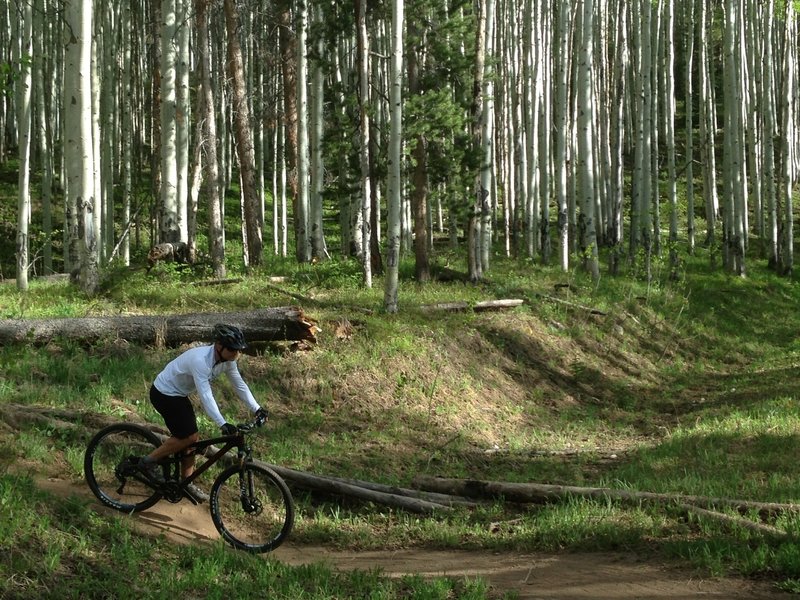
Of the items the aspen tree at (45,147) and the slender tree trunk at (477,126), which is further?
the aspen tree at (45,147)

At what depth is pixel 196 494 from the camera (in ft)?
23.1

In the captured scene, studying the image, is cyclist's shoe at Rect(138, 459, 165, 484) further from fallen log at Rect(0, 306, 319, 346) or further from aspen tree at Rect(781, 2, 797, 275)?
aspen tree at Rect(781, 2, 797, 275)

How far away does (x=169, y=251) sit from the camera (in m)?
15.6

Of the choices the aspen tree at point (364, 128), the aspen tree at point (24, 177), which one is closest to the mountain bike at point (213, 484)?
the aspen tree at point (364, 128)

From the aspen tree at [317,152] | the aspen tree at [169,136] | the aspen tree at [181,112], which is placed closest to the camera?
the aspen tree at [169,136]

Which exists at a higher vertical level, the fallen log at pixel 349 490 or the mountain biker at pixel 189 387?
the mountain biker at pixel 189 387

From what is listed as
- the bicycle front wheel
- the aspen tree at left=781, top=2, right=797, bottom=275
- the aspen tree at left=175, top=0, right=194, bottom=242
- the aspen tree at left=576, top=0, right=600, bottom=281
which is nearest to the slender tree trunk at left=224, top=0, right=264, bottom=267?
the aspen tree at left=175, top=0, right=194, bottom=242

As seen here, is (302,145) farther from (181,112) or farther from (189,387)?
(189,387)

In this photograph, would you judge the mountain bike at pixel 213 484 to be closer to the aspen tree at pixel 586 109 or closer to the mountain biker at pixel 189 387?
the mountain biker at pixel 189 387

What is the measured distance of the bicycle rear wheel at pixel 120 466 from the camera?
22.7 feet

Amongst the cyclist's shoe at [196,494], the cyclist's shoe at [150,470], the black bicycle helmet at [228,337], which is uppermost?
the black bicycle helmet at [228,337]

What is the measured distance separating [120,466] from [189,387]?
37.3 inches

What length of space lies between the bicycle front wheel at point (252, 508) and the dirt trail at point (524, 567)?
0.18m

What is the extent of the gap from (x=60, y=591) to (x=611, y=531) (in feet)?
14.2
